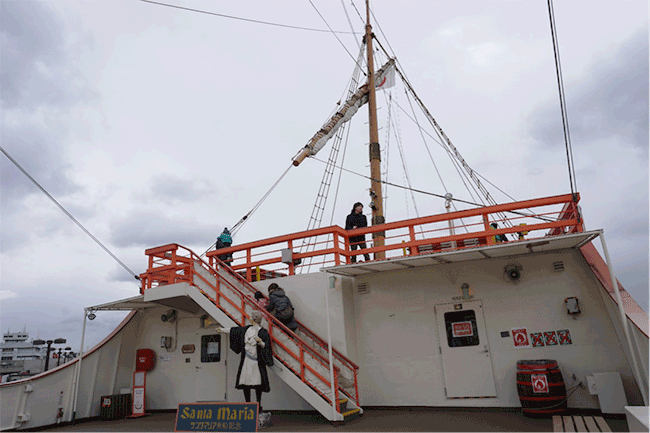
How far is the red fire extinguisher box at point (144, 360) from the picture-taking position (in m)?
11.3

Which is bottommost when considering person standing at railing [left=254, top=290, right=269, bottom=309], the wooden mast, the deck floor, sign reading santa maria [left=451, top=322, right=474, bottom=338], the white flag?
the deck floor

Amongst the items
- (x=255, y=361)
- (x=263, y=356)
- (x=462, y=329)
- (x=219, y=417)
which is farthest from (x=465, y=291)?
(x=219, y=417)

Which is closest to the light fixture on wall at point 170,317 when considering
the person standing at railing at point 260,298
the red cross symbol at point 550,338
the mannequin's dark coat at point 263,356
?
the person standing at railing at point 260,298

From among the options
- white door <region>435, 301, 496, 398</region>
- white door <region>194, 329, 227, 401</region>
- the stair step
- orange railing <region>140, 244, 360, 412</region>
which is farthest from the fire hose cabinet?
white door <region>435, 301, 496, 398</region>

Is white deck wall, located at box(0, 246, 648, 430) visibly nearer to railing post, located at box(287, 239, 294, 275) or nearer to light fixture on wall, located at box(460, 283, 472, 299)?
light fixture on wall, located at box(460, 283, 472, 299)

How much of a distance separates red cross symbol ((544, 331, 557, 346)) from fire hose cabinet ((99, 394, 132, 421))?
10638 mm

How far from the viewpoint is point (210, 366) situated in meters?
10.6

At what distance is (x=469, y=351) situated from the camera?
815 cm

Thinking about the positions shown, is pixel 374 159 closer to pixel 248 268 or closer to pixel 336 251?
pixel 336 251

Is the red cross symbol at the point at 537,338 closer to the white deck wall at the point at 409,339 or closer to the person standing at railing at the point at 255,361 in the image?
the white deck wall at the point at 409,339

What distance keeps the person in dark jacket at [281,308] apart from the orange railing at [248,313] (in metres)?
0.23

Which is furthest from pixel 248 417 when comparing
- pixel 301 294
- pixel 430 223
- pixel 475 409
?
pixel 430 223

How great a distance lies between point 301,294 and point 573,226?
600cm

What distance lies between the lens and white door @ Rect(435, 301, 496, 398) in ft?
26.1
